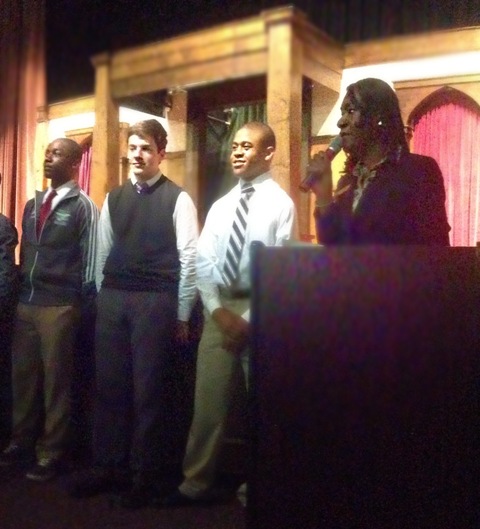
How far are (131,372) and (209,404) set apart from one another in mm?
290

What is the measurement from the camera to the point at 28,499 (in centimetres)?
178

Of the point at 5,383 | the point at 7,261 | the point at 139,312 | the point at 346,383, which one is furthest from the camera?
the point at 5,383

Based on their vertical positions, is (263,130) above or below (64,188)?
above

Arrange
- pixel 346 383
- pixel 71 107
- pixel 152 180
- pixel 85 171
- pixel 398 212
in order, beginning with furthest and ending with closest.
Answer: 1. pixel 85 171
2. pixel 152 180
3. pixel 71 107
4. pixel 398 212
5. pixel 346 383

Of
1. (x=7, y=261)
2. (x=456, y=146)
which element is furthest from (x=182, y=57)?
(x=456, y=146)

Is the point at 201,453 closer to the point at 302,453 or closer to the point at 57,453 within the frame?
the point at 57,453

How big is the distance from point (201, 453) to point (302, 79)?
1116mm

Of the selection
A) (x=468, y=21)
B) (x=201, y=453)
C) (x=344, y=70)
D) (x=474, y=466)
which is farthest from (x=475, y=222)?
(x=474, y=466)

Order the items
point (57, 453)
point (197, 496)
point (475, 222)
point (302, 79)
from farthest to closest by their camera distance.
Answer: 1. point (475, 222)
2. point (57, 453)
3. point (197, 496)
4. point (302, 79)

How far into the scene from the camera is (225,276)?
1.71 metres

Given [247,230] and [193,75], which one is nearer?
[193,75]

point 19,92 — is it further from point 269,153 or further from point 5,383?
point 5,383

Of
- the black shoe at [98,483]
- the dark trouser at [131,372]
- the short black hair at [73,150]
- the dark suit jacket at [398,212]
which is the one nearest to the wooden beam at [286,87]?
the dark suit jacket at [398,212]

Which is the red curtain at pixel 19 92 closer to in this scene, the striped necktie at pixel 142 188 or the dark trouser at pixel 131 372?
the striped necktie at pixel 142 188
